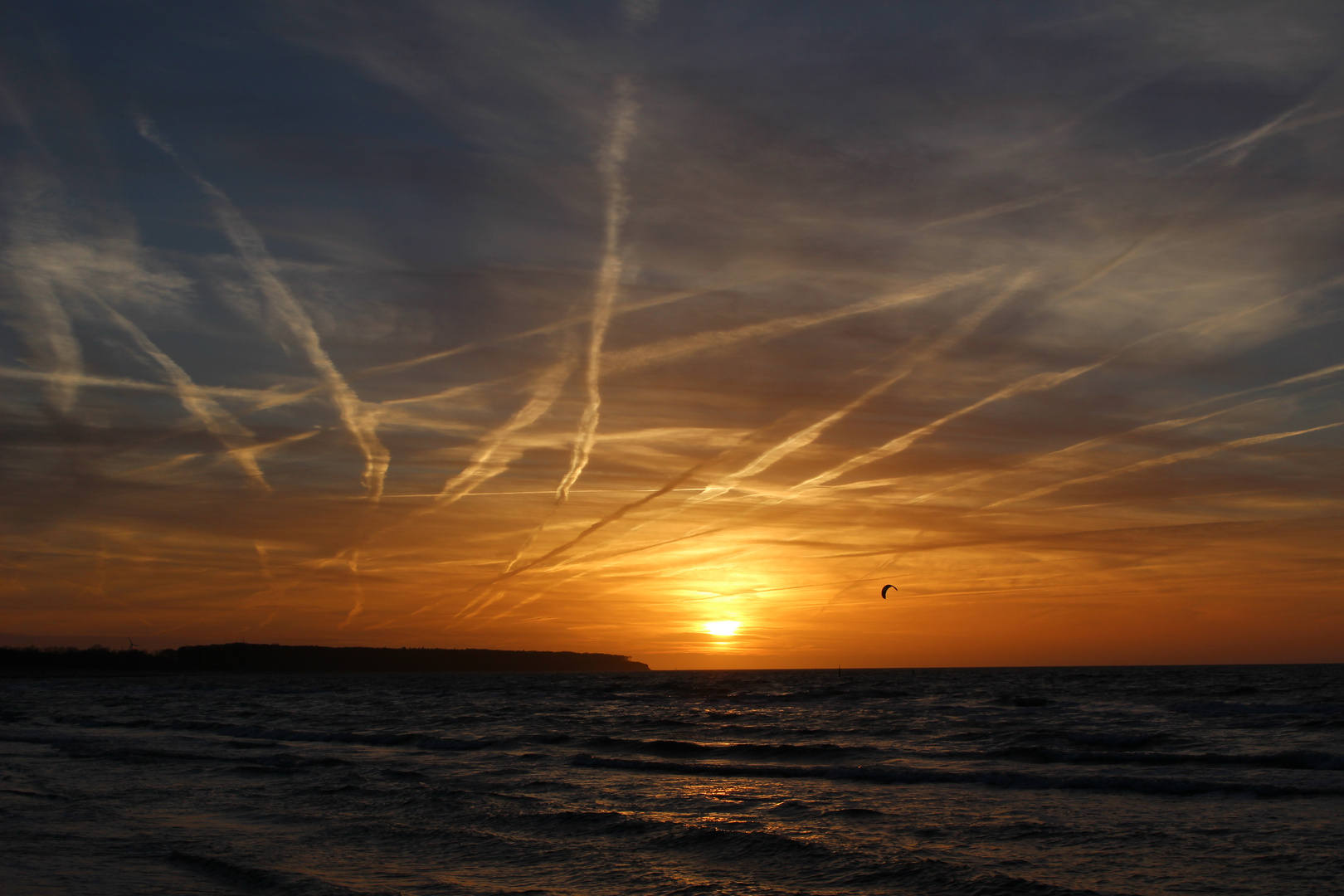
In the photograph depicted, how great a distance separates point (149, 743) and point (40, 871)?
23469 millimetres

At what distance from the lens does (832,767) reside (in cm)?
2603

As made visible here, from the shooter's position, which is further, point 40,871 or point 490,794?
point 490,794

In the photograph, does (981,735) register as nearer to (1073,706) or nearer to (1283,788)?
(1283,788)

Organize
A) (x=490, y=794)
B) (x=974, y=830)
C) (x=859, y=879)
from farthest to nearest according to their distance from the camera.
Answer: (x=490, y=794)
(x=974, y=830)
(x=859, y=879)

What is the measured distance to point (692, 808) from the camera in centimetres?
1944

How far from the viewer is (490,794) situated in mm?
21453

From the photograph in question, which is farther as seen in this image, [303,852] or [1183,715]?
[1183,715]

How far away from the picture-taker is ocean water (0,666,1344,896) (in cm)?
→ 1327

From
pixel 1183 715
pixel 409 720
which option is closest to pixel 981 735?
pixel 1183 715

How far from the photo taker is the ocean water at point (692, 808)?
1327 cm

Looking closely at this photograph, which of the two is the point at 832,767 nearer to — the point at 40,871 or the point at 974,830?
the point at 974,830

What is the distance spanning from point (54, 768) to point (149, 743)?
794cm

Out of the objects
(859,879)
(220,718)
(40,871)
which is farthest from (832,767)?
(220,718)

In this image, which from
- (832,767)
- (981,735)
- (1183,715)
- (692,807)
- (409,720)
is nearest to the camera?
(692,807)
